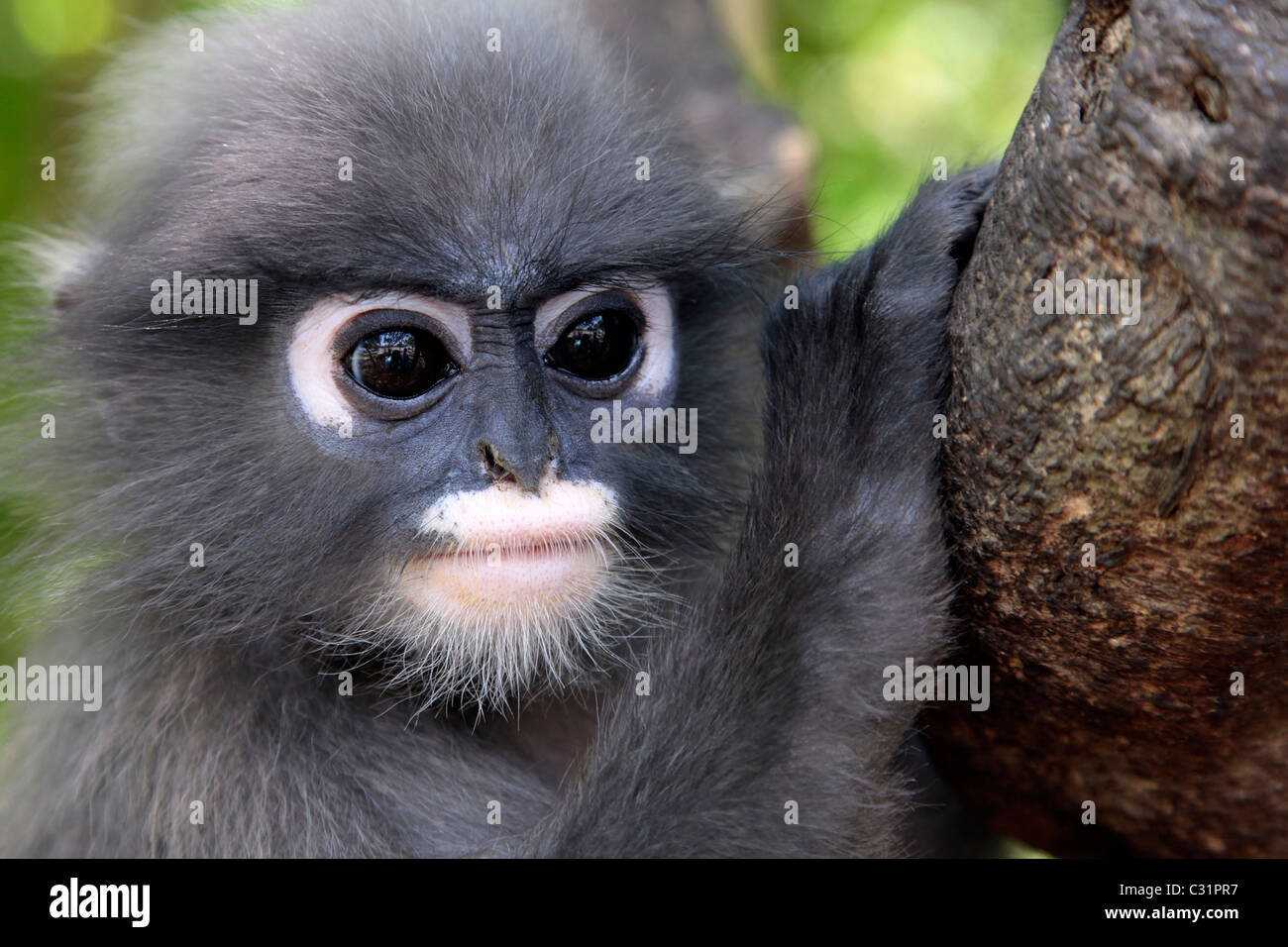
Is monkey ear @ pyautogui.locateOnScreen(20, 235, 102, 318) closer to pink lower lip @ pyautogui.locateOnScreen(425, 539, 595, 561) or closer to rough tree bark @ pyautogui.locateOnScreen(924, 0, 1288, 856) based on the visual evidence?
pink lower lip @ pyautogui.locateOnScreen(425, 539, 595, 561)

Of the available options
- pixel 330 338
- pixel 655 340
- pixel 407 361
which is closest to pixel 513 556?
pixel 407 361

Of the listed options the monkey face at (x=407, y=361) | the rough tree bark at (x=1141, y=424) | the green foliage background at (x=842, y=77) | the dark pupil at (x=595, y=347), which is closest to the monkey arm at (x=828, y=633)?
the rough tree bark at (x=1141, y=424)

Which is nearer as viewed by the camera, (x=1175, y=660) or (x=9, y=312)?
(x=1175, y=660)

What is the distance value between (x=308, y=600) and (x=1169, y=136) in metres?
2.40

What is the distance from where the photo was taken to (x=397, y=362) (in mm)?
3141

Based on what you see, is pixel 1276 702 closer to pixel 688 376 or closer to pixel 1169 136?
pixel 1169 136

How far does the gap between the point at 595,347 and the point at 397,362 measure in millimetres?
573

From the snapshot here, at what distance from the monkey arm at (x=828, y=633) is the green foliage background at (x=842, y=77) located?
2.13 m

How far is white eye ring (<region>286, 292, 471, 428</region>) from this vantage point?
3.14 m

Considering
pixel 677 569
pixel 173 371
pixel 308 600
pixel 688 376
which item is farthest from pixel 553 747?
pixel 173 371

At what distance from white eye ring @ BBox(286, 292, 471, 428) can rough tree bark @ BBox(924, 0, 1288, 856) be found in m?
1.30

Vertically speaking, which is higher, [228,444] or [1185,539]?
[228,444]
